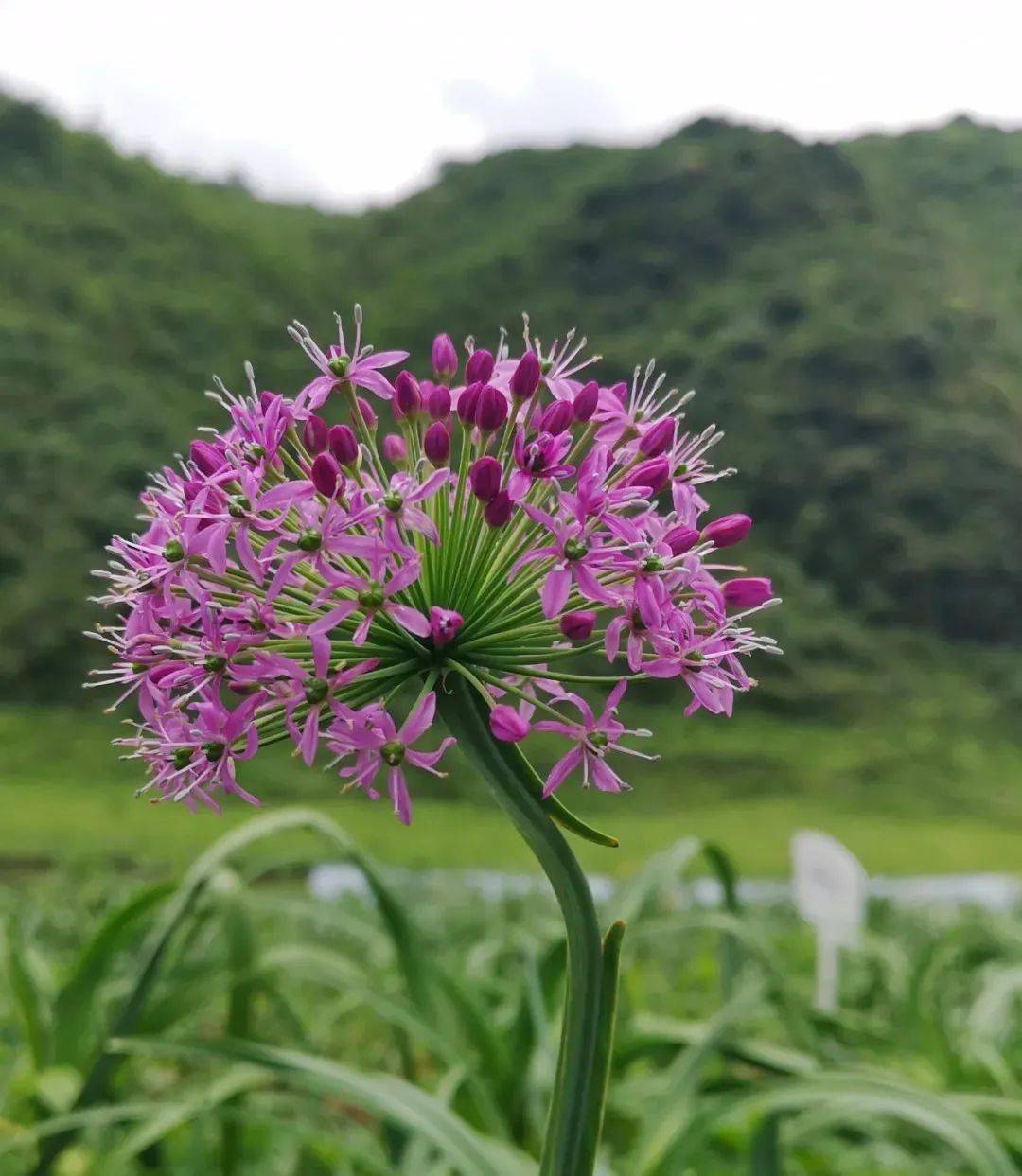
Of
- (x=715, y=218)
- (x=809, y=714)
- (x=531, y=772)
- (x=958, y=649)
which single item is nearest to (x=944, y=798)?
(x=809, y=714)

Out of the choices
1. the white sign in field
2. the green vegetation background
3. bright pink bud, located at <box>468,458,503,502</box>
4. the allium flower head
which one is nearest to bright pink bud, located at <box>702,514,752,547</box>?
the allium flower head

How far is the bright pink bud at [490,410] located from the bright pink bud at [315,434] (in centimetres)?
8

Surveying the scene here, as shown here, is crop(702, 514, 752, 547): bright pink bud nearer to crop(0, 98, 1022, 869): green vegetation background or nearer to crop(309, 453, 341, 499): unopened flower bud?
crop(309, 453, 341, 499): unopened flower bud

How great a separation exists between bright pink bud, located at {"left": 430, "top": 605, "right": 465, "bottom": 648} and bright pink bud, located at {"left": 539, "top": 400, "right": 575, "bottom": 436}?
119 millimetres

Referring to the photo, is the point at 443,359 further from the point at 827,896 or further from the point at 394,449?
the point at 827,896

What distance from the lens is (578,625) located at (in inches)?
17.4

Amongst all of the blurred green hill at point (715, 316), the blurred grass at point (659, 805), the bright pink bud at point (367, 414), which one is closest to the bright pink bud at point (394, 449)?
the bright pink bud at point (367, 414)

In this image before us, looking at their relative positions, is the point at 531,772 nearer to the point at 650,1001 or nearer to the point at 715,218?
the point at 650,1001

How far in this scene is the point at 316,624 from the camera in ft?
1.37

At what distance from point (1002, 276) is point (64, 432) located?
1156 cm

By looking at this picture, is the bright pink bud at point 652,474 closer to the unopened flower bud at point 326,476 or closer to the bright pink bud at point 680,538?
the bright pink bud at point 680,538

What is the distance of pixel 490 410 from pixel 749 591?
156 millimetres

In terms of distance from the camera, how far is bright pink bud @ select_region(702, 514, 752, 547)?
19.2 inches

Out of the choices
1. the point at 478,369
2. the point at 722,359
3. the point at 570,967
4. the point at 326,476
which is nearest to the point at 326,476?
the point at 326,476
